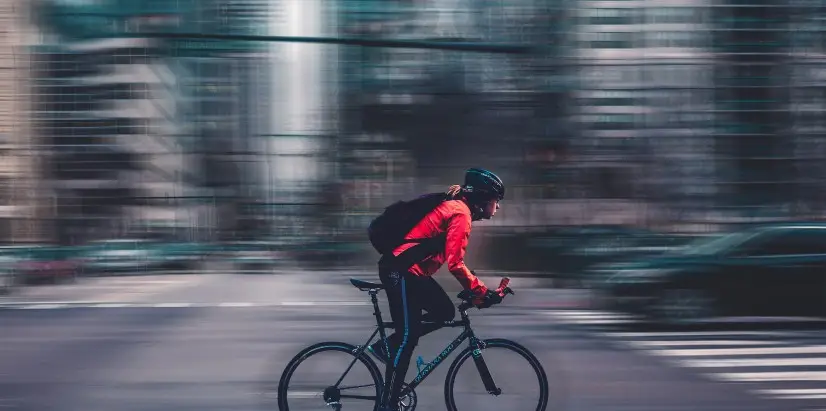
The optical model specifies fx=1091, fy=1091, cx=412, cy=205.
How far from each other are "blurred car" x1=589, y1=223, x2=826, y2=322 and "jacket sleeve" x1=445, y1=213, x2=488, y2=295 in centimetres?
772

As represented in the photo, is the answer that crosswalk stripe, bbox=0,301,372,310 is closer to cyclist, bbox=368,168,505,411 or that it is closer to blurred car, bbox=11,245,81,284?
→ blurred car, bbox=11,245,81,284

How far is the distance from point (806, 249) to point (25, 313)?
1220cm

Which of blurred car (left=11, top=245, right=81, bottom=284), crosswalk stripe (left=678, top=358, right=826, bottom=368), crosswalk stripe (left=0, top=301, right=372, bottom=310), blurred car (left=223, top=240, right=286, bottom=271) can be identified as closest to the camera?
crosswalk stripe (left=678, top=358, right=826, bottom=368)

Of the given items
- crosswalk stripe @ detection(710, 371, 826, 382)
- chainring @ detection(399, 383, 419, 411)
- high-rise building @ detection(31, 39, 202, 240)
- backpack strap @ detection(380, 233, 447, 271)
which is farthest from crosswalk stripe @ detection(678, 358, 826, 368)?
high-rise building @ detection(31, 39, 202, 240)

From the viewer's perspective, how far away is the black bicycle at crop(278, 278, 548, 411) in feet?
21.0

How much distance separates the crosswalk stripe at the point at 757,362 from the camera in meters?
10.2

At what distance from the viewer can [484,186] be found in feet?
20.0

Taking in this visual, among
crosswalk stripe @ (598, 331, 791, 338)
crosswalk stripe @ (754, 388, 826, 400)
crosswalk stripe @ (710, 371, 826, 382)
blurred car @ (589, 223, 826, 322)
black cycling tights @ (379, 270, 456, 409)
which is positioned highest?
black cycling tights @ (379, 270, 456, 409)

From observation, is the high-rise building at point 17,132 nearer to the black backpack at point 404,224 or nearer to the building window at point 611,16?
the building window at point 611,16

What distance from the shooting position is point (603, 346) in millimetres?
11727

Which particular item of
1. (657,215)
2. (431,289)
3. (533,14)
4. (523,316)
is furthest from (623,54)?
(431,289)

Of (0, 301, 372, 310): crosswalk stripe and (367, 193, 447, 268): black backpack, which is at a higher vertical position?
(367, 193, 447, 268): black backpack

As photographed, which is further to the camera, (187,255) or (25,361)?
(187,255)

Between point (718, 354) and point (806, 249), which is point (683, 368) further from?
point (806, 249)
